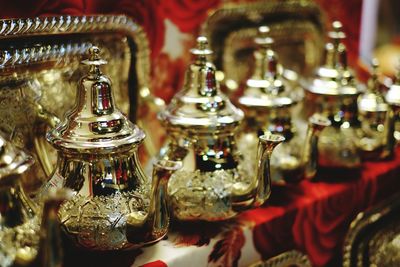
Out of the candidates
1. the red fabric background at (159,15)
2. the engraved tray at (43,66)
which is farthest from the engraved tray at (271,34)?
the engraved tray at (43,66)

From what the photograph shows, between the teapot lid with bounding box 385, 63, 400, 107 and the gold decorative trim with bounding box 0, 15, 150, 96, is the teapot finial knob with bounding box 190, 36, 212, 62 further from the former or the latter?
the teapot lid with bounding box 385, 63, 400, 107

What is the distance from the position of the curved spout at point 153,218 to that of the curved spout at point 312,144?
1.04 feet

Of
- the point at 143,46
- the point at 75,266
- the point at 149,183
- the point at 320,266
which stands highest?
the point at 143,46

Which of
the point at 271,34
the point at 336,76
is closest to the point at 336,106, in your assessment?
the point at 336,76

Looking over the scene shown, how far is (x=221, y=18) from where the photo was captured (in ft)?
3.88

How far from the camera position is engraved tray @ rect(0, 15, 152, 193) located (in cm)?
83

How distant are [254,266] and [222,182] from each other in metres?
0.16

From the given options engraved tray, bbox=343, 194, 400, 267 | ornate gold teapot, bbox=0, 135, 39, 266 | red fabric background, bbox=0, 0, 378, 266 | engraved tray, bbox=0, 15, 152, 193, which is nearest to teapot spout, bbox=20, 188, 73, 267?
ornate gold teapot, bbox=0, 135, 39, 266

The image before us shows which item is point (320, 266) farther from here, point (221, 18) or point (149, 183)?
point (221, 18)

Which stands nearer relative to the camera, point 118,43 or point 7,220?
point 7,220

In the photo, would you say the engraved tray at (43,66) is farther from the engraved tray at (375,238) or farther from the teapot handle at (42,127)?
the engraved tray at (375,238)

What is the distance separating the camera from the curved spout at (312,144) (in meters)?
0.94

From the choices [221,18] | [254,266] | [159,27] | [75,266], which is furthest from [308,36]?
[75,266]

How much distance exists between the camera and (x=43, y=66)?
88 cm
